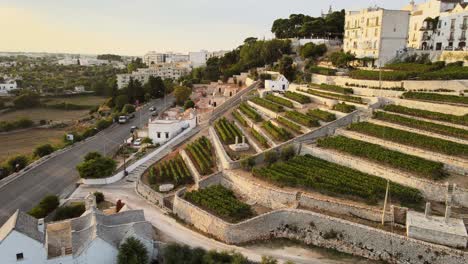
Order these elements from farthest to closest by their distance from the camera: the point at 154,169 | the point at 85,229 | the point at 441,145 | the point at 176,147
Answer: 1. the point at 176,147
2. the point at 154,169
3. the point at 441,145
4. the point at 85,229

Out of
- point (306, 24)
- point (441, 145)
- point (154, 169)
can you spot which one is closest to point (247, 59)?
point (306, 24)

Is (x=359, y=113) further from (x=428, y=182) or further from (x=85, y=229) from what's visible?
(x=85, y=229)

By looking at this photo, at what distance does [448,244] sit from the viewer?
46.9 feet

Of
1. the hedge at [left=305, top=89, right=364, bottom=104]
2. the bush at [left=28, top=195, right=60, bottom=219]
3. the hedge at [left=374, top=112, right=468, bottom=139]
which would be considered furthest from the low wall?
the hedge at [left=305, top=89, right=364, bottom=104]

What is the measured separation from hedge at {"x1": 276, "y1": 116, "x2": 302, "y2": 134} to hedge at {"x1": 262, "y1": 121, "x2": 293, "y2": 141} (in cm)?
72

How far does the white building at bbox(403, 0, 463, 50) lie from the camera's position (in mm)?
38781

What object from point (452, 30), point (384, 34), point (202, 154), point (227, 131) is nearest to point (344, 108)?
point (227, 131)

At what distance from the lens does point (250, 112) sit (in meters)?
33.4

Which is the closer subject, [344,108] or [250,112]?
[344,108]

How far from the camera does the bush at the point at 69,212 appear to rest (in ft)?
63.0

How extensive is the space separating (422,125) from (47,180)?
84.2 ft

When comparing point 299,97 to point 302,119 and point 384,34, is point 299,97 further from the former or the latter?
point 384,34

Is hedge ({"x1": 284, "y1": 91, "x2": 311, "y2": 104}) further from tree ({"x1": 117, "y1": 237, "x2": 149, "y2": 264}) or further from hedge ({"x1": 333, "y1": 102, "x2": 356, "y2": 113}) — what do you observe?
tree ({"x1": 117, "y1": 237, "x2": 149, "y2": 264})

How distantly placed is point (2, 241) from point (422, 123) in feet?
75.5
